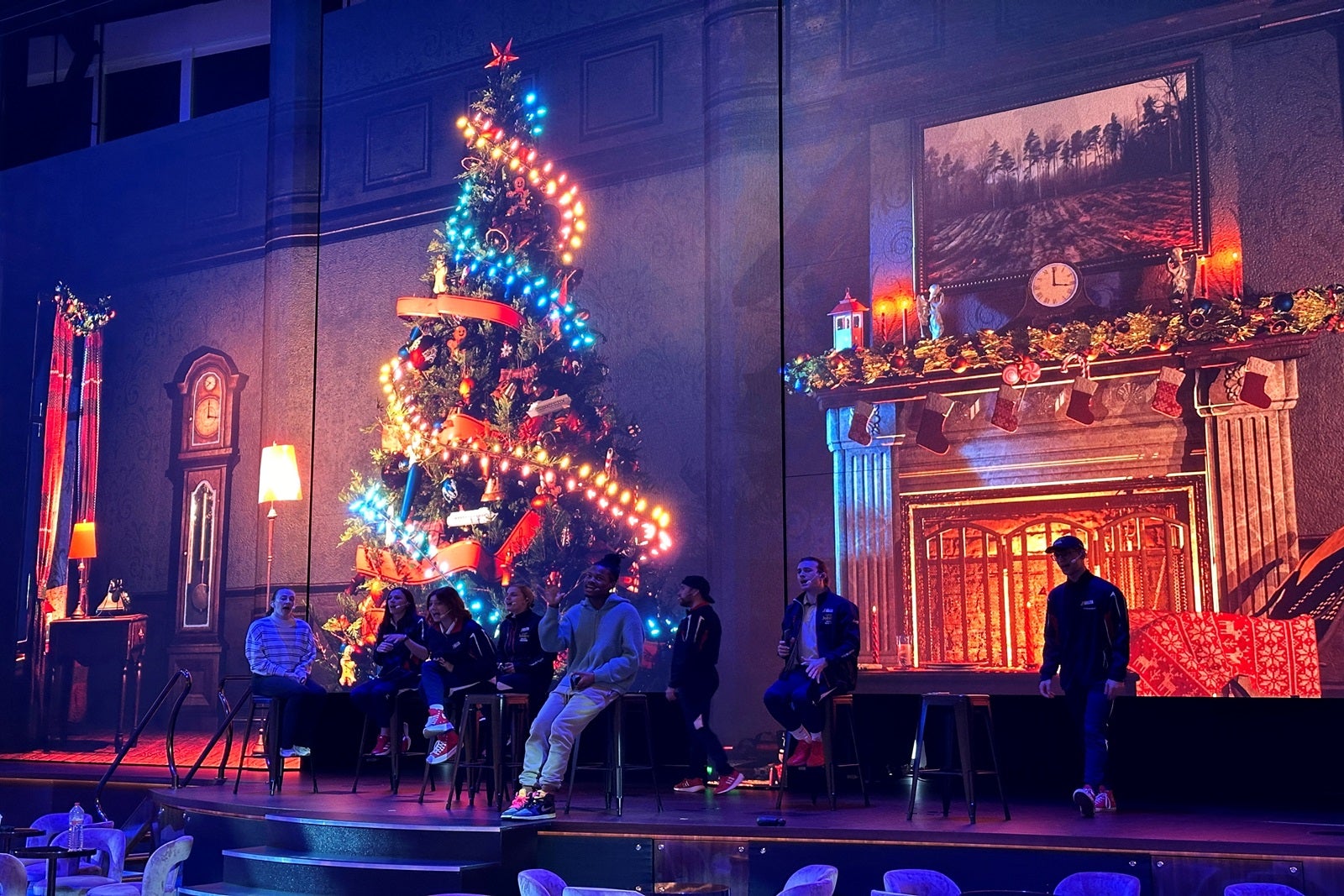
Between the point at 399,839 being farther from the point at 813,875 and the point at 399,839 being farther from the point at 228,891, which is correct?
the point at 813,875

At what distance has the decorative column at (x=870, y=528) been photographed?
8.27 metres

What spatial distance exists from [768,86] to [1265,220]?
3.29 meters

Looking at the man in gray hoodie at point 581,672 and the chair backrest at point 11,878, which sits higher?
the man in gray hoodie at point 581,672

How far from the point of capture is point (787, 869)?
5578 mm

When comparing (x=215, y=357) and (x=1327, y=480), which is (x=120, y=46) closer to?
(x=215, y=357)

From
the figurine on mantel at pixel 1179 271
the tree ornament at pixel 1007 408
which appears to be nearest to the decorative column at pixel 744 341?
the tree ornament at pixel 1007 408

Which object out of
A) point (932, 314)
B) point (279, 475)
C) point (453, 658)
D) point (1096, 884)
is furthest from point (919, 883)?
point (279, 475)

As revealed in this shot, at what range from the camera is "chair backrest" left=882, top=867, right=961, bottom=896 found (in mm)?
4203

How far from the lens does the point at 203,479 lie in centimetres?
1144

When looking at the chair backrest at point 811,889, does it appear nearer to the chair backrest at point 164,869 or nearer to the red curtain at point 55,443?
the chair backrest at point 164,869

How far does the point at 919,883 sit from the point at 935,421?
4331 millimetres

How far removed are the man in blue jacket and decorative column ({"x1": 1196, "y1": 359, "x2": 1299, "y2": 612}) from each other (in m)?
2.18

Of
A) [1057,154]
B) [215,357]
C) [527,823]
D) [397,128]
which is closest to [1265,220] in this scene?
[1057,154]

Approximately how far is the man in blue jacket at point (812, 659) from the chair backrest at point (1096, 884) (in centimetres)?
252
